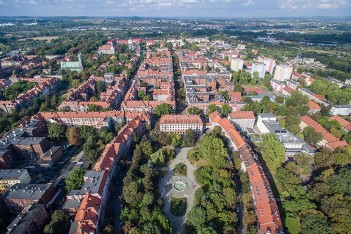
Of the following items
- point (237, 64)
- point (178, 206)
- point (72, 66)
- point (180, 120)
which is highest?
point (237, 64)

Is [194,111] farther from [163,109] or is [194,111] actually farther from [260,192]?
[260,192]

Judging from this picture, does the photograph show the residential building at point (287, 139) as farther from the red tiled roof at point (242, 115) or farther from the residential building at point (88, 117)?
the residential building at point (88, 117)

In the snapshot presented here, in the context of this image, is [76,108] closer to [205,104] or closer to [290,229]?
[205,104]

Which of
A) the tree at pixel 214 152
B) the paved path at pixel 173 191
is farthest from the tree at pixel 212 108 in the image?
the tree at pixel 214 152

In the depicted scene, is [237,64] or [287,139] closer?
[287,139]

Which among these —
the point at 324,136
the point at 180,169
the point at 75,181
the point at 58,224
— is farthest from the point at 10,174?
the point at 324,136

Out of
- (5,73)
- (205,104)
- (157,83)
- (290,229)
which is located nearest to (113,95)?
(157,83)

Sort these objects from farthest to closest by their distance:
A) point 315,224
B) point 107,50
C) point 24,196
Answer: point 107,50 → point 24,196 → point 315,224
